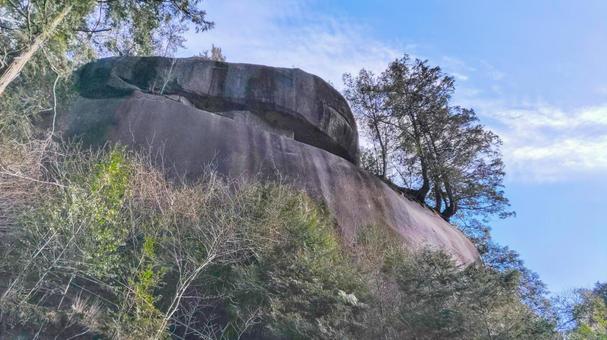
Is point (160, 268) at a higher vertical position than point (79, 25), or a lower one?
lower

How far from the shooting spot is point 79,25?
31.6 feet

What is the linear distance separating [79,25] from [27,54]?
76.2 inches

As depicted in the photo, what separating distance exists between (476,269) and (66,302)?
26.3ft

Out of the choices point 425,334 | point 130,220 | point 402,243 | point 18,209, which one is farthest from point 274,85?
point 425,334

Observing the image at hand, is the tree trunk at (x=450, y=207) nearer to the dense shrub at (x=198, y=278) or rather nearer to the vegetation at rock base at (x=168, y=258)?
the vegetation at rock base at (x=168, y=258)

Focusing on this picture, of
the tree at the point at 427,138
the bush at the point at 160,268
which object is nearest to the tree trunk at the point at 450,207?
the tree at the point at 427,138

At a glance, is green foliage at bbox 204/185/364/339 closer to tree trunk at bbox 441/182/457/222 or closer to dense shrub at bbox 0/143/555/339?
dense shrub at bbox 0/143/555/339

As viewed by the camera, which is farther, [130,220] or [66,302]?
[130,220]

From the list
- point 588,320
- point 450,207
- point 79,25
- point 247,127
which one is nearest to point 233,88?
point 247,127

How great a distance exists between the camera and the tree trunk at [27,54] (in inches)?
303

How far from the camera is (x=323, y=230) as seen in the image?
11148mm

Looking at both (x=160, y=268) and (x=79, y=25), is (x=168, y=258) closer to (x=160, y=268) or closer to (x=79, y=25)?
(x=160, y=268)

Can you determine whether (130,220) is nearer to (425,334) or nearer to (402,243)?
(425,334)

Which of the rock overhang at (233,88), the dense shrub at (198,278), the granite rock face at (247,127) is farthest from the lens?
the rock overhang at (233,88)
